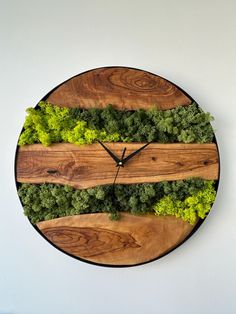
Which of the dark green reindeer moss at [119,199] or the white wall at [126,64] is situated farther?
the white wall at [126,64]

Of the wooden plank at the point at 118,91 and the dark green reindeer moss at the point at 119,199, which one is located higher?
the wooden plank at the point at 118,91

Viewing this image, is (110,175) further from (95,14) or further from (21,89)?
(95,14)

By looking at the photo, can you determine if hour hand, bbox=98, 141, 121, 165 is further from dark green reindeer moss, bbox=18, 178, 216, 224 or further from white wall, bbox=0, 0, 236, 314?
white wall, bbox=0, 0, 236, 314

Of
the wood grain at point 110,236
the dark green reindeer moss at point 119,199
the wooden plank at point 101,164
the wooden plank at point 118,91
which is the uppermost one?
the wooden plank at point 118,91

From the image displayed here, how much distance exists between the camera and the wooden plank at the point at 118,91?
111 centimetres

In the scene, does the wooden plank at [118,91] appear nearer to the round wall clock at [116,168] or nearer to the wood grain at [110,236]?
the round wall clock at [116,168]

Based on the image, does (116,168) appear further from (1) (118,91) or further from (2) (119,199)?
(1) (118,91)

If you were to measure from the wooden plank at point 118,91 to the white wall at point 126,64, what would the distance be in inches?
3.6

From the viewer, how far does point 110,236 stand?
3.45 ft

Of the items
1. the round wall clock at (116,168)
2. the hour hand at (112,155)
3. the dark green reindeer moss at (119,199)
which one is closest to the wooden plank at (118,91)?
the round wall clock at (116,168)

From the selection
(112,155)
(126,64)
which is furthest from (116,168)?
(126,64)

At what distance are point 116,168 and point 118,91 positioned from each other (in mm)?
261
